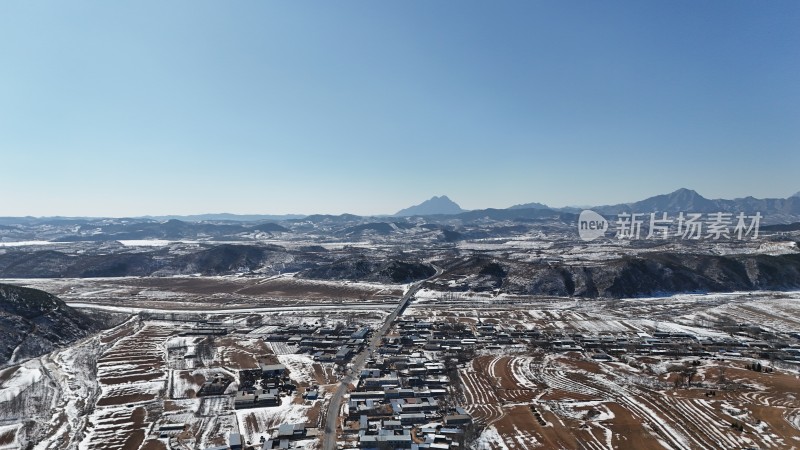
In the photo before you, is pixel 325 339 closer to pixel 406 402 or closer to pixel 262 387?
pixel 262 387

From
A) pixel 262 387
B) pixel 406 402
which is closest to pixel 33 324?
pixel 262 387

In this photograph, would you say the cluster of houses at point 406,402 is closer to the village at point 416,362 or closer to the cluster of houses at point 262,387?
the village at point 416,362

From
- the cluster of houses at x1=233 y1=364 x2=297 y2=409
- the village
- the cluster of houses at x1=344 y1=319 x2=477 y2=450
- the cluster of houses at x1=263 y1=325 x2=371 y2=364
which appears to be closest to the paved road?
the village

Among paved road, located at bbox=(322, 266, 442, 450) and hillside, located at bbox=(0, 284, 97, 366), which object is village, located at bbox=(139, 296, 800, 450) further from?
hillside, located at bbox=(0, 284, 97, 366)

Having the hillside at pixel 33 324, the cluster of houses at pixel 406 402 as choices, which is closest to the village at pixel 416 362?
the cluster of houses at pixel 406 402

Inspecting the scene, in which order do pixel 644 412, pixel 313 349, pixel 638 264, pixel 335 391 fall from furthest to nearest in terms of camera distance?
1. pixel 638 264
2. pixel 313 349
3. pixel 335 391
4. pixel 644 412

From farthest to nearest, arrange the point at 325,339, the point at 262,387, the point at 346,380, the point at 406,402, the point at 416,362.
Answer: the point at 325,339 → the point at 416,362 → the point at 346,380 → the point at 262,387 → the point at 406,402

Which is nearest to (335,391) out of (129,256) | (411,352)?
(411,352)

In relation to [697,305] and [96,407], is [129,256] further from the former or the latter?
[697,305]
